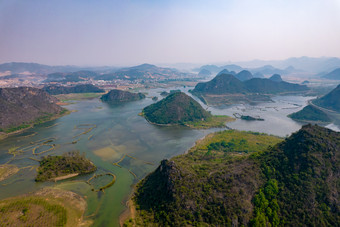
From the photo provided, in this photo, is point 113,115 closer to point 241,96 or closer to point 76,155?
point 76,155

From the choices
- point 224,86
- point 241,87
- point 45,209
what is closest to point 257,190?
point 45,209

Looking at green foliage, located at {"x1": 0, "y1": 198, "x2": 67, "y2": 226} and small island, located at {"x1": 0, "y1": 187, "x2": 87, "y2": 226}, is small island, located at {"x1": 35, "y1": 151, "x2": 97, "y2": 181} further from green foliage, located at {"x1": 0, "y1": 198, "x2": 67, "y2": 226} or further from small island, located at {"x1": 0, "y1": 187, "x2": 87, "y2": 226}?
green foliage, located at {"x1": 0, "y1": 198, "x2": 67, "y2": 226}

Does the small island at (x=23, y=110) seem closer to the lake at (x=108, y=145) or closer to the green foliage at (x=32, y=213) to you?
the lake at (x=108, y=145)

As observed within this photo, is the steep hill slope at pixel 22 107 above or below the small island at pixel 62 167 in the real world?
above

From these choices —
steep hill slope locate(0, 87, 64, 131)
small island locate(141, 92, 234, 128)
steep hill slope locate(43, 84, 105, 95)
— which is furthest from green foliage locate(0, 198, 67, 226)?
steep hill slope locate(43, 84, 105, 95)

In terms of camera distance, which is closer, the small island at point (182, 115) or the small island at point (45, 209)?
the small island at point (45, 209)

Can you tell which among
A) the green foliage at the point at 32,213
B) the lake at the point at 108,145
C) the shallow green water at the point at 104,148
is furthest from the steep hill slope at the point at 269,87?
the green foliage at the point at 32,213

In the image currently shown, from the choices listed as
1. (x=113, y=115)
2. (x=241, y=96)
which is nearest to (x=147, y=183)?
(x=113, y=115)

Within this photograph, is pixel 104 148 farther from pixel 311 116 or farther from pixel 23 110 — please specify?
pixel 311 116
